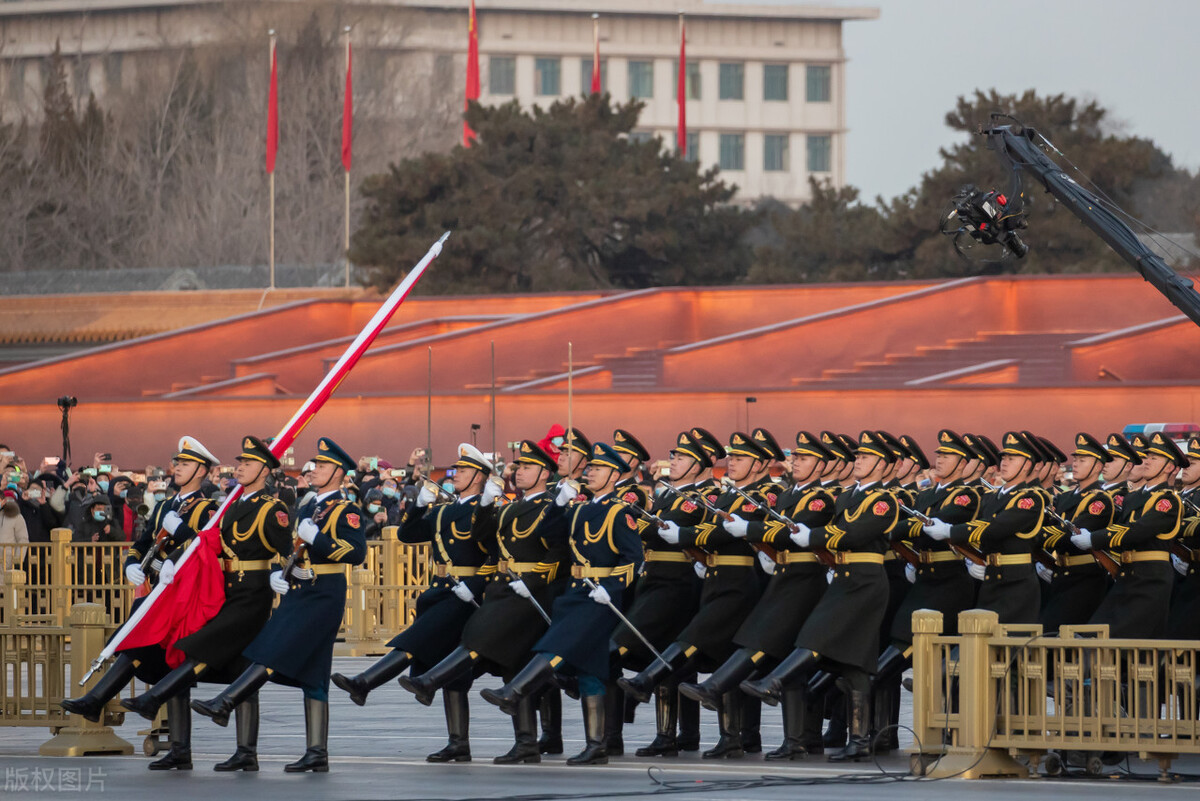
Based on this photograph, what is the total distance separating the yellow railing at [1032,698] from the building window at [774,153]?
250 ft

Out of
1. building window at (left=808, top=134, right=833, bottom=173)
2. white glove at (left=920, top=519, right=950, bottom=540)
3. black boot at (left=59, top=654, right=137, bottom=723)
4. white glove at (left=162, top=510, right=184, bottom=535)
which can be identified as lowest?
black boot at (left=59, top=654, right=137, bottom=723)

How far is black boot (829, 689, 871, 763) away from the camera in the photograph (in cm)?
1141

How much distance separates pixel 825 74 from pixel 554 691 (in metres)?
75.0

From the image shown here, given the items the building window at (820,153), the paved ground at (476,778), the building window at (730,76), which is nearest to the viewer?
the paved ground at (476,778)

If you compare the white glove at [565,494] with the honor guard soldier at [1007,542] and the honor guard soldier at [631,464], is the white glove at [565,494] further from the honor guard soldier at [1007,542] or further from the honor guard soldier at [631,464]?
the honor guard soldier at [1007,542]

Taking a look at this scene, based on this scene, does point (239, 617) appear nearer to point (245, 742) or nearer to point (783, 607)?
point (245, 742)

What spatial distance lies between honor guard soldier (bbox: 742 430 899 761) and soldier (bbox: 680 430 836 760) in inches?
3.4

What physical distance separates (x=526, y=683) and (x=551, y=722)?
0.94 meters

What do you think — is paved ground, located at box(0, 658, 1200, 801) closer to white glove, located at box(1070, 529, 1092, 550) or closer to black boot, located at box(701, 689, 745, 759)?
black boot, located at box(701, 689, 745, 759)

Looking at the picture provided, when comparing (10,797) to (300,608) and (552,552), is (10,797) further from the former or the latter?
(552,552)

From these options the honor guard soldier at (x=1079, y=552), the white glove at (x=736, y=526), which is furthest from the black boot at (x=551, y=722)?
the honor guard soldier at (x=1079, y=552)

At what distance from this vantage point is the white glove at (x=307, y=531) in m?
11.0

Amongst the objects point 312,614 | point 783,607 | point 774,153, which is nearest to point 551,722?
point 783,607

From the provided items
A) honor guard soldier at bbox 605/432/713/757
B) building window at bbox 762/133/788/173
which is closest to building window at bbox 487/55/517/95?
building window at bbox 762/133/788/173
